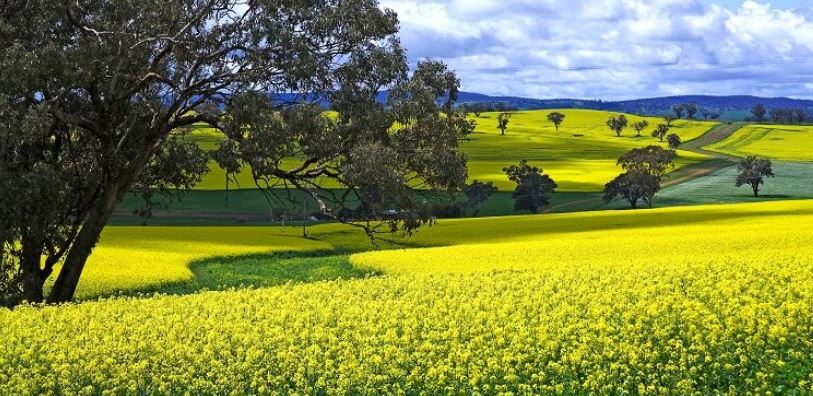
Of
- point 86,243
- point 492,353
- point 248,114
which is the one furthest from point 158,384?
point 86,243

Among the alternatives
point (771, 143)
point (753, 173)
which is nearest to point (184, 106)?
point (753, 173)

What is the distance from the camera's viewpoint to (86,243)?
2498cm

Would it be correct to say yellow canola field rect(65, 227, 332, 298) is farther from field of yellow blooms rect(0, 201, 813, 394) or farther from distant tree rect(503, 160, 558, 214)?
distant tree rect(503, 160, 558, 214)

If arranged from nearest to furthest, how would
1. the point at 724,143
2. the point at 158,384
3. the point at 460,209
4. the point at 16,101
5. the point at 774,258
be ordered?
the point at 158,384 → the point at 16,101 → the point at 774,258 → the point at 460,209 → the point at 724,143

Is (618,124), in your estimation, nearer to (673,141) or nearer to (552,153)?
(673,141)

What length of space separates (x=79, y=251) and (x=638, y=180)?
240ft

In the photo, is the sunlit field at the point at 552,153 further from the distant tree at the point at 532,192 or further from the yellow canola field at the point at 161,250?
the yellow canola field at the point at 161,250

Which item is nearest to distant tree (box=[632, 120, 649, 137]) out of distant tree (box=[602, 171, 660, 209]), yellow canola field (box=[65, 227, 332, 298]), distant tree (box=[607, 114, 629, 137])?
distant tree (box=[607, 114, 629, 137])

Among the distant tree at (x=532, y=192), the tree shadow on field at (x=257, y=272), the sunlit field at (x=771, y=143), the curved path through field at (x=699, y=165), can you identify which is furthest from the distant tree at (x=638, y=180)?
the tree shadow on field at (x=257, y=272)

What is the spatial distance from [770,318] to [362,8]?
13.1 metres

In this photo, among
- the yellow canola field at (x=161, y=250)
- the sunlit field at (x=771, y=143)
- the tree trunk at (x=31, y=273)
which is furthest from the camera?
the sunlit field at (x=771, y=143)

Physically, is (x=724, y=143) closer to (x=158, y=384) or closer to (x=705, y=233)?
(x=705, y=233)

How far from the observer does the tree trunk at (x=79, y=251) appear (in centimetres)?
2497

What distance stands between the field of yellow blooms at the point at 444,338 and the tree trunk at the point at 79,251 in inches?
196
